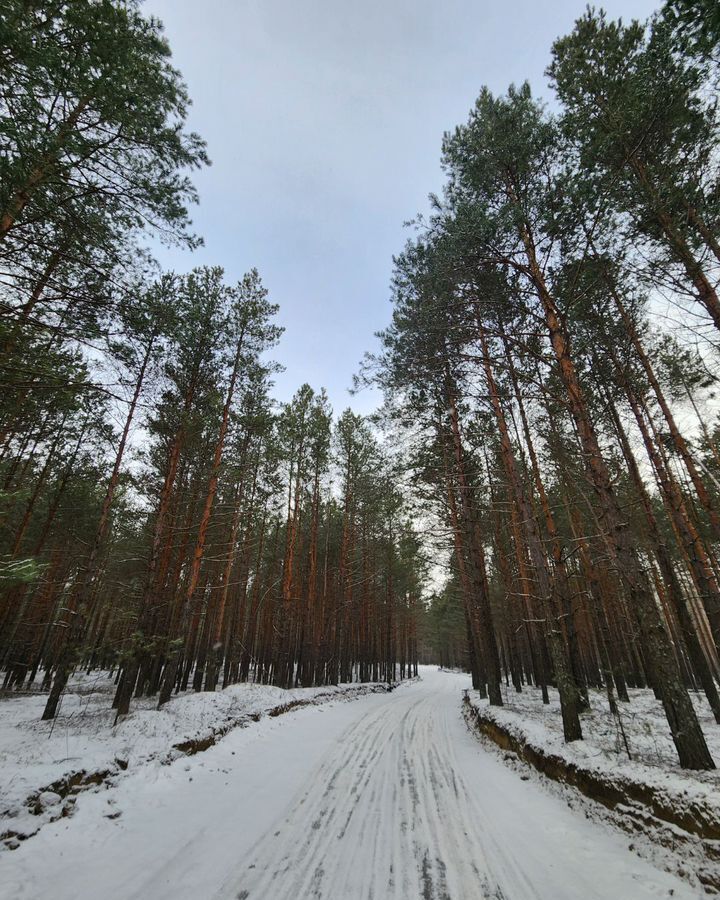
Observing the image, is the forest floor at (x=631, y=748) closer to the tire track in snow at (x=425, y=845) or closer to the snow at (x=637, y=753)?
the snow at (x=637, y=753)

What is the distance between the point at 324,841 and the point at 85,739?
533 cm

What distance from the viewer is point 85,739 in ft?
22.6

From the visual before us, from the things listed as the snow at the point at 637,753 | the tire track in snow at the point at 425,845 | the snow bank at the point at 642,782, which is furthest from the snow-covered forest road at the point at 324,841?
the snow at the point at 637,753

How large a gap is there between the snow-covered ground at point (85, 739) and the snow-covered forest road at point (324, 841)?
0.33m

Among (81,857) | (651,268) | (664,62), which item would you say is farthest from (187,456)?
(664,62)

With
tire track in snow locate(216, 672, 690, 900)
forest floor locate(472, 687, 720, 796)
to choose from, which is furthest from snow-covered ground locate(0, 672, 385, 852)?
forest floor locate(472, 687, 720, 796)

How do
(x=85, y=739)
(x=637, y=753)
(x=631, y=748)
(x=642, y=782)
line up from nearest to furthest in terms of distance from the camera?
(x=642, y=782)
(x=637, y=753)
(x=631, y=748)
(x=85, y=739)

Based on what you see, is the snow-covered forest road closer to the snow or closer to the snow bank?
the snow bank

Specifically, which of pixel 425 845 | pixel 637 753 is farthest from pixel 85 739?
pixel 637 753

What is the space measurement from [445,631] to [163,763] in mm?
53522

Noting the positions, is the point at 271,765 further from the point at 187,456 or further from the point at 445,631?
the point at 445,631

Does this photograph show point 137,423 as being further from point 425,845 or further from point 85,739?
point 425,845

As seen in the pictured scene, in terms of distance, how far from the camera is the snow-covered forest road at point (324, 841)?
3426 millimetres

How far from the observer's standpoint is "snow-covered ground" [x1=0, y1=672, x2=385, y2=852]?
14.6 ft
